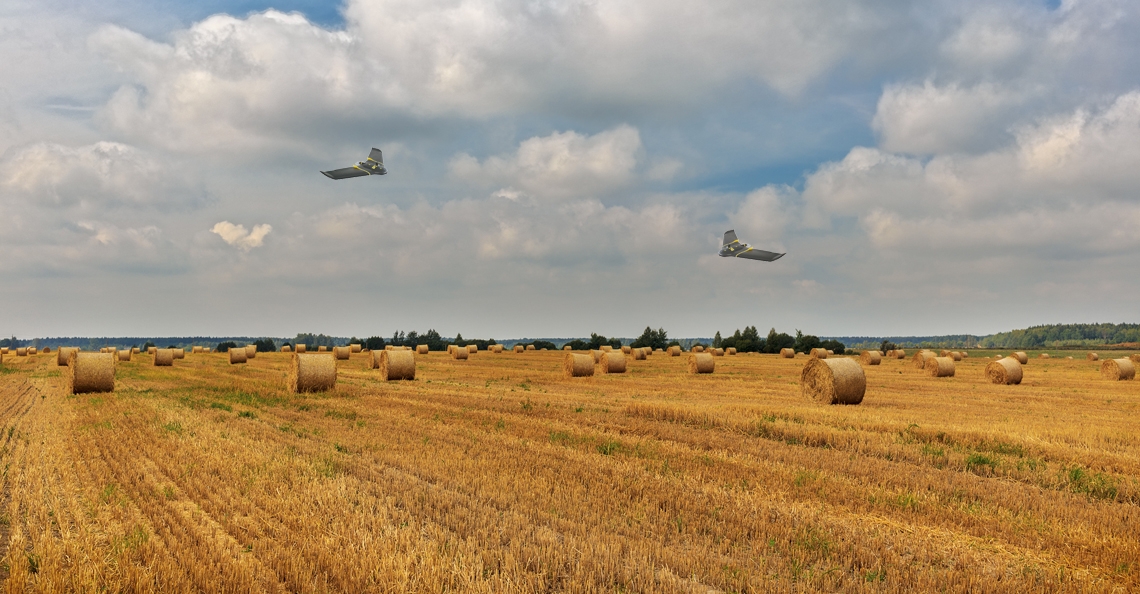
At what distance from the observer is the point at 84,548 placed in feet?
22.9

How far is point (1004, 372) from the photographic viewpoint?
1241 inches

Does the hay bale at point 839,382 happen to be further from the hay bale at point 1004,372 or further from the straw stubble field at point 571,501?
the hay bale at point 1004,372

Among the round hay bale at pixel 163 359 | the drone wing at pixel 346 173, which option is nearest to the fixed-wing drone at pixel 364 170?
the drone wing at pixel 346 173

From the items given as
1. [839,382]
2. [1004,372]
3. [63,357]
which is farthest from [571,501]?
[63,357]

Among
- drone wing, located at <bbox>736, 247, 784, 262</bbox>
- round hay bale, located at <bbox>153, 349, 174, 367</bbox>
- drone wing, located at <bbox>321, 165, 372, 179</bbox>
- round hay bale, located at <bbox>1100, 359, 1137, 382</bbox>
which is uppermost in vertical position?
drone wing, located at <bbox>321, 165, 372, 179</bbox>

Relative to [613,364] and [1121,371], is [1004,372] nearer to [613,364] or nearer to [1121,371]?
[1121,371]

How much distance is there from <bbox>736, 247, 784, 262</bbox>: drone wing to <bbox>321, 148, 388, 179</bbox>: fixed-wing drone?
29.6 metres

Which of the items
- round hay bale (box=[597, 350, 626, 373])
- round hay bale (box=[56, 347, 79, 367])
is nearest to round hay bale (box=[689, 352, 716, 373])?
round hay bale (box=[597, 350, 626, 373])

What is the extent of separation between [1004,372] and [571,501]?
30911 mm

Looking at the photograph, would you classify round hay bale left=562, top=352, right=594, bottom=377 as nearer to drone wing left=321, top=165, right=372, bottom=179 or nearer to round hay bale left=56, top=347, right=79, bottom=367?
drone wing left=321, top=165, right=372, bottom=179

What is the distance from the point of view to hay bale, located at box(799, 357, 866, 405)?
21.5m

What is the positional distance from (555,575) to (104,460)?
30.0 feet

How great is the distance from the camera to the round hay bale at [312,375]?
936 inches

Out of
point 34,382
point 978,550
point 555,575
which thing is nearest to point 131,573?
point 555,575
